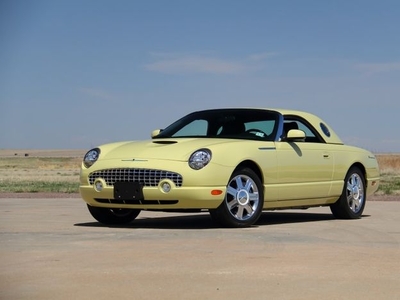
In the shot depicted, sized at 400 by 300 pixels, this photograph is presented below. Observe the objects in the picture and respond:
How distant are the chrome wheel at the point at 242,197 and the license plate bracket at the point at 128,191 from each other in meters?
0.97

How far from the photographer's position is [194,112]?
12125 mm

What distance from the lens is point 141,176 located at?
10133mm

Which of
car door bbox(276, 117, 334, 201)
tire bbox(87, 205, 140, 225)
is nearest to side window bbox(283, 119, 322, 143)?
car door bbox(276, 117, 334, 201)

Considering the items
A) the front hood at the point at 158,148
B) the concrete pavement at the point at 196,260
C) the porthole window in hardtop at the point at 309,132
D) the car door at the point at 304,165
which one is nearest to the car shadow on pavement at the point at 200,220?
the concrete pavement at the point at 196,260

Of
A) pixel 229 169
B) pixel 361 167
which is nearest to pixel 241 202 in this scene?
pixel 229 169

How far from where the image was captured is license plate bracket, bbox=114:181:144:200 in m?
10.1

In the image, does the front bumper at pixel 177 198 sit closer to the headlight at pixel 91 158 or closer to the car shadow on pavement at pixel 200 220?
the car shadow on pavement at pixel 200 220

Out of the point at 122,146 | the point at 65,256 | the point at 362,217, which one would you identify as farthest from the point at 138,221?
the point at 65,256

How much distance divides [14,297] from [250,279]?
64.6 inches

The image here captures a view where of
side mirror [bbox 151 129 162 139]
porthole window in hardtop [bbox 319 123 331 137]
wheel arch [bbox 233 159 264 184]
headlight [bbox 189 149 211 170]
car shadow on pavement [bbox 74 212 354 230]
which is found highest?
porthole window in hardtop [bbox 319 123 331 137]

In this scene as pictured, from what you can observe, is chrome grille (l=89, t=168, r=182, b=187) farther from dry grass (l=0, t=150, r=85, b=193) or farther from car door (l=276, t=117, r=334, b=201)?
dry grass (l=0, t=150, r=85, b=193)

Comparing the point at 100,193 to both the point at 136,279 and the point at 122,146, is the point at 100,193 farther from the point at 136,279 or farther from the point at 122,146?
the point at 136,279

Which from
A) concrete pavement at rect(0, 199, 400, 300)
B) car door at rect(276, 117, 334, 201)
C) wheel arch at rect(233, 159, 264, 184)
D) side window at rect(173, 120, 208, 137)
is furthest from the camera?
side window at rect(173, 120, 208, 137)

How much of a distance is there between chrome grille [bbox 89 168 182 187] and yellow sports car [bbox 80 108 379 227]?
11 millimetres
